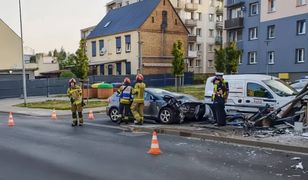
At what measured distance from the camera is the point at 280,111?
1208cm

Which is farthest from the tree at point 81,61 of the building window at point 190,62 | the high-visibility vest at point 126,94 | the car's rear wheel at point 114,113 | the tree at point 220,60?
the building window at point 190,62

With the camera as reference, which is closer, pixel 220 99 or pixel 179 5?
pixel 220 99

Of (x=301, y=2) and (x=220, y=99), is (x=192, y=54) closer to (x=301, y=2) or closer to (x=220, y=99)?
(x=301, y=2)

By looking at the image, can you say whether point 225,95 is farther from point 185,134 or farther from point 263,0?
point 263,0

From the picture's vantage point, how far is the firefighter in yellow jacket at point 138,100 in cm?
1393

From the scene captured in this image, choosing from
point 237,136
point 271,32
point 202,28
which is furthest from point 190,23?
point 237,136

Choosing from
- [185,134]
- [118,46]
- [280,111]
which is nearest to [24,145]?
[185,134]

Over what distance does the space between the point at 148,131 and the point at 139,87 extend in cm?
187

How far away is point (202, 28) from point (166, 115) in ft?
183

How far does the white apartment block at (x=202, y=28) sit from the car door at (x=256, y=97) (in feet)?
167

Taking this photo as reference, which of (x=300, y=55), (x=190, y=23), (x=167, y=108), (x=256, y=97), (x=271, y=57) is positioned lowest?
(x=167, y=108)

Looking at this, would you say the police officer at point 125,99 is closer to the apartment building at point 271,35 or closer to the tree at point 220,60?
the tree at point 220,60

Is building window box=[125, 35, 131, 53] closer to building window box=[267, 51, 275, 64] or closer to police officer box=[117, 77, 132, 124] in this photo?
building window box=[267, 51, 275, 64]

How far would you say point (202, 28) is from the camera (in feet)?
224
